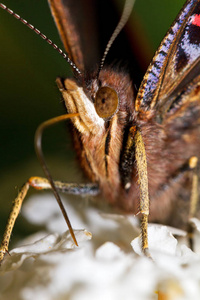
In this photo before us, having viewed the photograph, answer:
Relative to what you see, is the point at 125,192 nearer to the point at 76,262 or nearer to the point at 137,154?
the point at 137,154

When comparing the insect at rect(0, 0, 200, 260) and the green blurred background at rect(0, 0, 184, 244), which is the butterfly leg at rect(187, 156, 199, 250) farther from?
the green blurred background at rect(0, 0, 184, 244)

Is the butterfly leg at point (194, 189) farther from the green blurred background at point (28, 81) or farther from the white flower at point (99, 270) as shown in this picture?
the green blurred background at point (28, 81)

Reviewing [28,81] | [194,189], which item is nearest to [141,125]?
[194,189]

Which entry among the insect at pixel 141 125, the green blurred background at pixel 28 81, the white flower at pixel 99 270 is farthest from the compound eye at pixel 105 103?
the white flower at pixel 99 270

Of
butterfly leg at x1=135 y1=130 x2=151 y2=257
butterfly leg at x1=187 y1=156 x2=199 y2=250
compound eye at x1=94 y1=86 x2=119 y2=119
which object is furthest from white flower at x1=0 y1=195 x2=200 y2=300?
compound eye at x1=94 y1=86 x2=119 y2=119

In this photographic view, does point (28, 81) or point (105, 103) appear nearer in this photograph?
point (105, 103)

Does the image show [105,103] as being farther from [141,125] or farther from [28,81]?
[28,81]

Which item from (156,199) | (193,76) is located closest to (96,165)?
(156,199)
